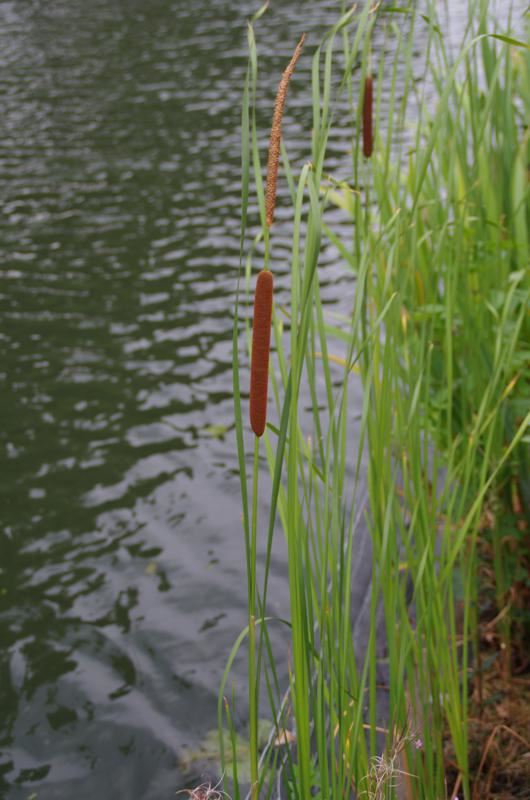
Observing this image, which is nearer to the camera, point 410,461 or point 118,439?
point 410,461

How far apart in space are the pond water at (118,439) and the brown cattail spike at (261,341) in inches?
71.1

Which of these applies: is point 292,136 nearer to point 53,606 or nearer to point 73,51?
point 73,51

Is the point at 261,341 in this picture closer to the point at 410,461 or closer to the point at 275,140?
the point at 275,140

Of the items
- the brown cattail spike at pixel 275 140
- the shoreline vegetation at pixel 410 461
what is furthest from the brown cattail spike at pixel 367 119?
the brown cattail spike at pixel 275 140

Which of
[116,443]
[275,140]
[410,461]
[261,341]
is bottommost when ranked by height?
[116,443]

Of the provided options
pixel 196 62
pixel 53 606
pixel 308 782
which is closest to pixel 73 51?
pixel 196 62

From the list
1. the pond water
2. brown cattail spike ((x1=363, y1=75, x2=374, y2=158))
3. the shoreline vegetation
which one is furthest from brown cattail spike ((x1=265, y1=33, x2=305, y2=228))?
the pond water

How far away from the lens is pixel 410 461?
160 cm

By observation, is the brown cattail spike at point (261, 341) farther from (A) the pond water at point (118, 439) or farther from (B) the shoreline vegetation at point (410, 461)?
(A) the pond water at point (118, 439)

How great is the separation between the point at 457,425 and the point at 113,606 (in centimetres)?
153

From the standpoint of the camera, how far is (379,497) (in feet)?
4.29

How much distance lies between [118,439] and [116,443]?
4 cm

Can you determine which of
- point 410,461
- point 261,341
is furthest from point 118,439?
point 261,341

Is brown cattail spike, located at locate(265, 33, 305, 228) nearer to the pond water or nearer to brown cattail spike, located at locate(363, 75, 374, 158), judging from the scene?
brown cattail spike, located at locate(363, 75, 374, 158)
